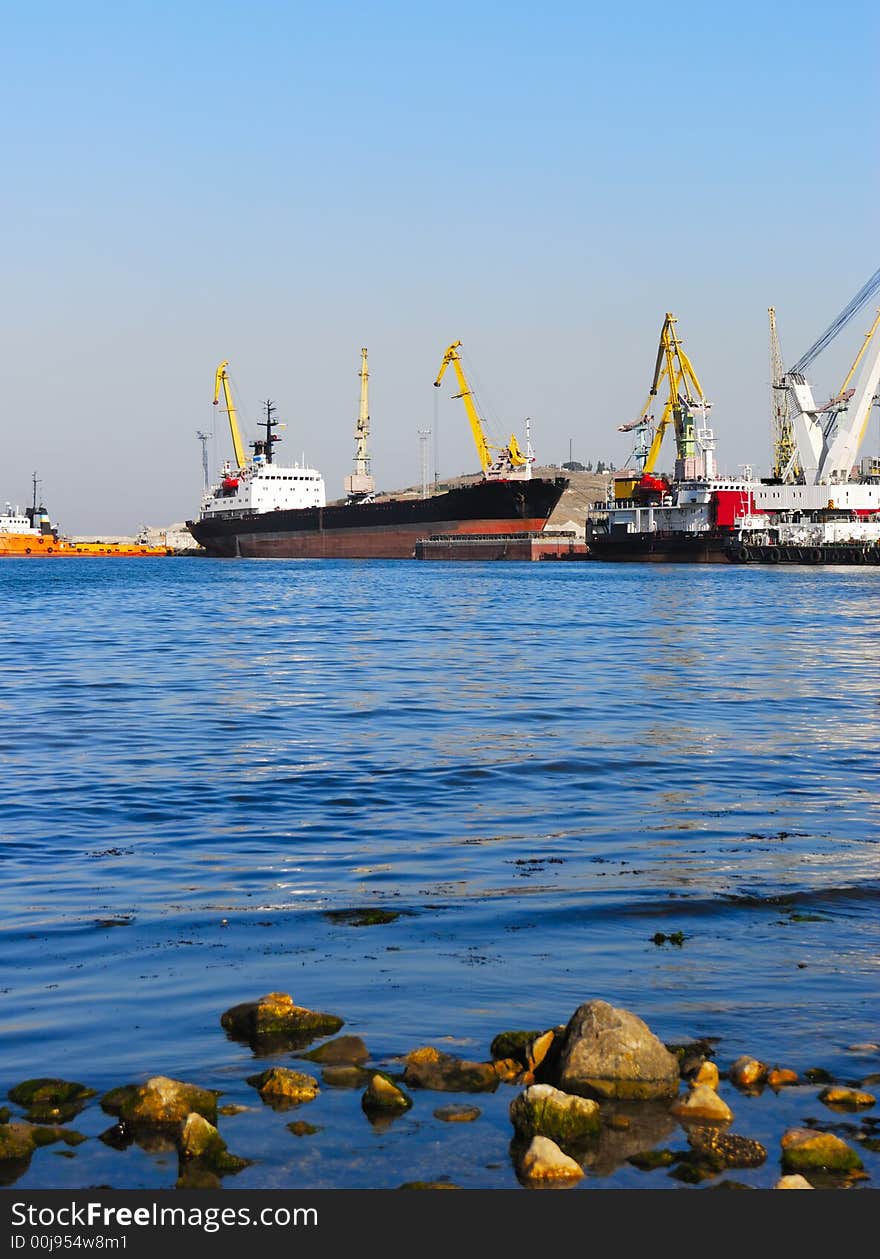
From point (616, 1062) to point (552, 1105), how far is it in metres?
0.59

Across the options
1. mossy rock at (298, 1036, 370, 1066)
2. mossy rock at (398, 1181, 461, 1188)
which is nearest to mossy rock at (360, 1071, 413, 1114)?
mossy rock at (298, 1036, 370, 1066)

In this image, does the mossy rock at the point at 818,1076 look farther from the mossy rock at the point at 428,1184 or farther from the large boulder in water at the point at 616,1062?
the mossy rock at the point at 428,1184

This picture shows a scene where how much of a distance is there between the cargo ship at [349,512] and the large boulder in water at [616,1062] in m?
129

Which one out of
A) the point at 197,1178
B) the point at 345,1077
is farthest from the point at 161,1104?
the point at 345,1077

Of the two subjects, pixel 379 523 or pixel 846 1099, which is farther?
pixel 379 523

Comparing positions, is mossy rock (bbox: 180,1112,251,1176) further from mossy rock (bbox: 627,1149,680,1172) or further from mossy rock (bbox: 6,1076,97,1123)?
mossy rock (bbox: 627,1149,680,1172)

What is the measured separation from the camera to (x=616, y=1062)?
7.39m

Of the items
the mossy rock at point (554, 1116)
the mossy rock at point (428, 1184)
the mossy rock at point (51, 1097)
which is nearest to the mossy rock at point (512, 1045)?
the mossy rock at point (554, 1116)

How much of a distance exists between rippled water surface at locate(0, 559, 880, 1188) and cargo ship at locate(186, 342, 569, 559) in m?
109

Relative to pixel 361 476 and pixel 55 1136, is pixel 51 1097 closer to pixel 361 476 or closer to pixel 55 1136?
pixel 55 1136

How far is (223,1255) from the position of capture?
219 inches

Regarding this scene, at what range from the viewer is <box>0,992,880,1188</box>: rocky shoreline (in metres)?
6.52

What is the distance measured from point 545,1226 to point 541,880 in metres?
6.40

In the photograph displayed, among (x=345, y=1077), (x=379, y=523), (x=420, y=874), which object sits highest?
(x=379, y=523)
